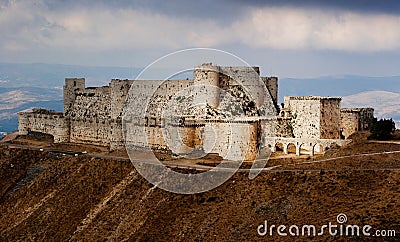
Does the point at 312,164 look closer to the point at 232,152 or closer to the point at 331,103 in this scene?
the point at 232,152

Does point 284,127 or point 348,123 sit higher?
point 348,123

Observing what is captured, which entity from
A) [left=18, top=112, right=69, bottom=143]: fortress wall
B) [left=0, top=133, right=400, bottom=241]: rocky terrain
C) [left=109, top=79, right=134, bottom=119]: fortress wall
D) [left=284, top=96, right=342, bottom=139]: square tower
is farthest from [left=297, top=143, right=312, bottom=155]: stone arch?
[left=18, top=112, right=69, bottom=143]: fortress wall

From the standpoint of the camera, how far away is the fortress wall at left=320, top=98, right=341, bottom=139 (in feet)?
220

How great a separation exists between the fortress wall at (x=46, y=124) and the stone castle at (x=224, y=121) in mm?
133

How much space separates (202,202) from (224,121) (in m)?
14.8

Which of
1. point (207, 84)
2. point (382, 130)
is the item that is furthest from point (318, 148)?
point (207, 84)

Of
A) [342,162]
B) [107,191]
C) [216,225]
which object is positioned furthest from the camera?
[107,191]

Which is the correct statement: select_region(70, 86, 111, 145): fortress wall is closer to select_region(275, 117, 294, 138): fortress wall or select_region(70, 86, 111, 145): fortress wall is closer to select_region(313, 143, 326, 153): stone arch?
select_region(275, 117, 294, 138): fortress wall

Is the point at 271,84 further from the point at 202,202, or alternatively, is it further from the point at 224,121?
the point at 202,202

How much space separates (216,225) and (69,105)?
156 ft

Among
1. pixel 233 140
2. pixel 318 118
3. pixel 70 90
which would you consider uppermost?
pixel 70 90

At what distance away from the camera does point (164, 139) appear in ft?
214

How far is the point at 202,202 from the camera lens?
49438 mm

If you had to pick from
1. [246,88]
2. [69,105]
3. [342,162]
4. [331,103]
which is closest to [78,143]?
[69,105]
